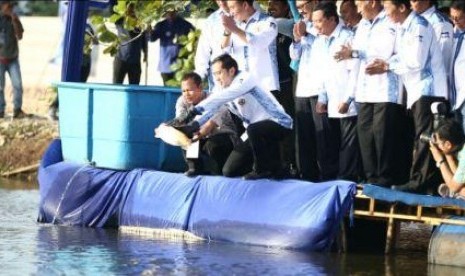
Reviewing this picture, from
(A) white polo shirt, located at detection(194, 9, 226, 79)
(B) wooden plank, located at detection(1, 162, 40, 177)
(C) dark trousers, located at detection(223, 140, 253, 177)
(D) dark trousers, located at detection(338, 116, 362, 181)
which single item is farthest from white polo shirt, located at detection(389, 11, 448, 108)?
(B) wooden plank, located at detection(1, 162, 40, 177)

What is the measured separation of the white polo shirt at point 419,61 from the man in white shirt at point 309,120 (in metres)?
0.92

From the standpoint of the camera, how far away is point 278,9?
44.8 feet

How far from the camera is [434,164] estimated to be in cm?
1200

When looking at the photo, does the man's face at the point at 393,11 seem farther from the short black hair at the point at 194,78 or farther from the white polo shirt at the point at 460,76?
the short black hair at the point at 194,78

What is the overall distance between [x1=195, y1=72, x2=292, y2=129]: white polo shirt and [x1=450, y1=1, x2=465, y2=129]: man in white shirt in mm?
1362

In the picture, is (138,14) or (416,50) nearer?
(416,50)

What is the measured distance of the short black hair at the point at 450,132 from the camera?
11531 millimetres

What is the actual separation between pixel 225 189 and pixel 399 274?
Result: 78.5 inches

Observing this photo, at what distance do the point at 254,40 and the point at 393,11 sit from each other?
135cm

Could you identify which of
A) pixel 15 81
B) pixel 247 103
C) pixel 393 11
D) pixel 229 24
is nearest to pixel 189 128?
pixel 247 103

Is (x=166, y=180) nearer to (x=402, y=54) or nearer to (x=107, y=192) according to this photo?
(x=107, y=192)

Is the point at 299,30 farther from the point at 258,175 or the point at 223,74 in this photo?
the point at 258,175

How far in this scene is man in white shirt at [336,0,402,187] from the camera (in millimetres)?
12055

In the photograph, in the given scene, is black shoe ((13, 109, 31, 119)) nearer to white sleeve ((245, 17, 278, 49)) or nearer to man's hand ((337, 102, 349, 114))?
white sleeve ((245, 17, 278, 49))
